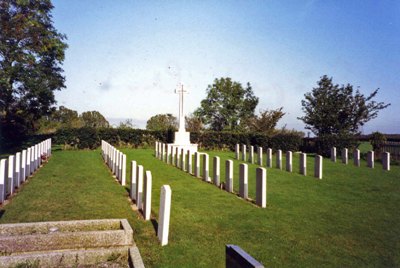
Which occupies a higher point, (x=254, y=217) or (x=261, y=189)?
(x=261, y=189)

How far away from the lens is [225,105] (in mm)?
58719

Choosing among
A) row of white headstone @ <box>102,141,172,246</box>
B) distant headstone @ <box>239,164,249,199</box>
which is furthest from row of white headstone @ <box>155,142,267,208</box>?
row of white headstone @ <box>102,141,172,246</box>

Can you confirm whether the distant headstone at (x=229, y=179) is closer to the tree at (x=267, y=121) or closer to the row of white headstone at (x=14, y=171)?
the row of white headstone at (x=14, y=171)

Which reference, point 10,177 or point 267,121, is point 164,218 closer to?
point 10,177

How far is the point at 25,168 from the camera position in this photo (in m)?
12.1

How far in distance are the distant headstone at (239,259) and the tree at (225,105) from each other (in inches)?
2188

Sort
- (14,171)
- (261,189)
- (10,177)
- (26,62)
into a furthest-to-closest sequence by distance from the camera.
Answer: (26,62) → (14,171) → (10,177) → (261,189)

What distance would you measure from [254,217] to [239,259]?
500 centimetres

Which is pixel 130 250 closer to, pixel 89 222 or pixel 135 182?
pixel 89 222

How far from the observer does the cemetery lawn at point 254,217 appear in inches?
199

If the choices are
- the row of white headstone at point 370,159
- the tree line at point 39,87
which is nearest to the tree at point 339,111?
the tree line at point 39,87

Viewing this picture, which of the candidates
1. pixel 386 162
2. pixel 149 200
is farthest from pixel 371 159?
pixel 149 200

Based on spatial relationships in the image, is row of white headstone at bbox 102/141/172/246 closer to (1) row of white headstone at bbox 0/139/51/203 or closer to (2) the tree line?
(1) row of white headstone at bbox 0/139/51/203

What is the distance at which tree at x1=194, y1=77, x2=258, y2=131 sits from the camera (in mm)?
58500
